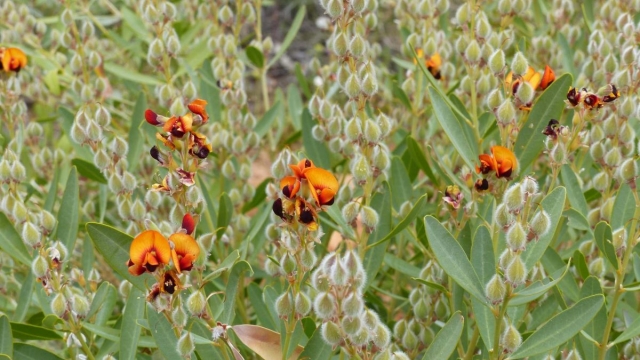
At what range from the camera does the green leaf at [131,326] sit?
70.6 inches

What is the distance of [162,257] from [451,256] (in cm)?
56

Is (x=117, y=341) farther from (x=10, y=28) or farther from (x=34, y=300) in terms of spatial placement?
(x=10, y=28)

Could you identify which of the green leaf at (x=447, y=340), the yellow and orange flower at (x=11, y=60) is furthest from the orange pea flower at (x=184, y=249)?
the yellow and orange flower at (x=11, y=60)

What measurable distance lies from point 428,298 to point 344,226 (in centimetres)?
31

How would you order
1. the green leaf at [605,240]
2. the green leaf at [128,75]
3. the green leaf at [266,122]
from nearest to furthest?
the green leaf at [605,240]
the green leaf at [266,122]
the green leaf at [128,75]

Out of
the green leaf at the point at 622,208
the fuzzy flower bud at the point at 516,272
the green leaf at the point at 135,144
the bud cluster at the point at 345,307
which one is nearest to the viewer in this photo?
the bud cluster at the point at 345,307

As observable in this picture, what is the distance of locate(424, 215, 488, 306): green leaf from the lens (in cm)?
157

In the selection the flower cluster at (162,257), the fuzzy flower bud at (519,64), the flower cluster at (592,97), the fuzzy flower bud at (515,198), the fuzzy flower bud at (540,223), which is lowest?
the flower cluster at (162,257)

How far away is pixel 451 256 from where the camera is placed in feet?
5.21

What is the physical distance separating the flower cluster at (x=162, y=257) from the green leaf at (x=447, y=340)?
1.62ft

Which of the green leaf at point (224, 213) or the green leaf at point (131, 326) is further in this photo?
the green leaf at point (224, 213)

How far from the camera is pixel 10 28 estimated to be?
119 inches

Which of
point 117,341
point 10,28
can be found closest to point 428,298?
point 117,341

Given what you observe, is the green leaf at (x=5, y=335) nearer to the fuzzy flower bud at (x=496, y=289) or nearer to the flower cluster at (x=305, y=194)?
the flower cluster at (x=305, y=194)
